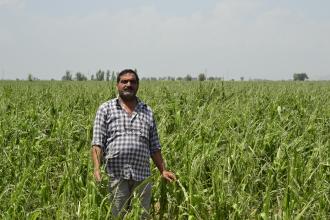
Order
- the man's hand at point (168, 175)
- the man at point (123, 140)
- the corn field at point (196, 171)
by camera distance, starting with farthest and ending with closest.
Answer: the man's hand at point (168, 175)
the man at point (123, 140)
the corn field at point (196, 171)

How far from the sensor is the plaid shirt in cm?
313

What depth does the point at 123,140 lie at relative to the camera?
313 cm

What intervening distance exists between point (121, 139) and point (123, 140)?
A: 18 mm

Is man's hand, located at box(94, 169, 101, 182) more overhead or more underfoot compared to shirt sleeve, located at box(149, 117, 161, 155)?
more underfoot

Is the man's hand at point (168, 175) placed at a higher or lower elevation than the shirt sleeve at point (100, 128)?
lower

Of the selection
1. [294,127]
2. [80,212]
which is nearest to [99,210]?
[80,212]

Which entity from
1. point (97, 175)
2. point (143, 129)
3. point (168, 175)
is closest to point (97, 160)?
point (97, 175)

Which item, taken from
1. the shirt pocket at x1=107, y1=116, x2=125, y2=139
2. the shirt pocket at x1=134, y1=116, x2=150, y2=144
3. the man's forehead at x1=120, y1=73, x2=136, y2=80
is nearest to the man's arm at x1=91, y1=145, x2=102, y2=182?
the shirt pocket at x1=107, y1=116, x2=125, y2=139

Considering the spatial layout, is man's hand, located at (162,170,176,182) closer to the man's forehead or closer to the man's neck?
the man's neck

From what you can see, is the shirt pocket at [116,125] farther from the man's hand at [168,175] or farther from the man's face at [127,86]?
the man's hand at [168,175]

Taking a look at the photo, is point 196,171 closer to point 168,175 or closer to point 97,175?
point 168,175

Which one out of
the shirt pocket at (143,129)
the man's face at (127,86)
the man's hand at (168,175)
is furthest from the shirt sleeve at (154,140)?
the man's face at (127,86)

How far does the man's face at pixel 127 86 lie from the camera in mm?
3162

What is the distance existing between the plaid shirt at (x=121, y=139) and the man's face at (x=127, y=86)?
89mm
